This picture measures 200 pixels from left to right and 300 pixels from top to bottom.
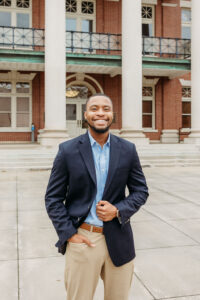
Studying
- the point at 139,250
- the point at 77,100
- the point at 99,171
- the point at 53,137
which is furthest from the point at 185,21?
the point at 99,171

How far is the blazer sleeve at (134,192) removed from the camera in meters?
1.92

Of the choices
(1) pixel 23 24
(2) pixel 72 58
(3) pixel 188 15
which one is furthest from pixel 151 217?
(3) pixel 188 15

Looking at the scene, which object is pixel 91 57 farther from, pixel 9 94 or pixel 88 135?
pixel 88 135

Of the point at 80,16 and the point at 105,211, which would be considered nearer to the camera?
the point at 105,211

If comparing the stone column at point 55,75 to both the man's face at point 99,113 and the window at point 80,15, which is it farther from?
the man's face at point 99,113

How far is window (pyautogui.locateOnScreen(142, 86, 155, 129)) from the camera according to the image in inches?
836

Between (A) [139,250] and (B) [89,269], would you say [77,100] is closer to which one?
(A) [139,250]

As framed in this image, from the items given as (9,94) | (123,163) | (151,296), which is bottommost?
(151,296)

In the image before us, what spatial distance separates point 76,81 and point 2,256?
16995 millimetres

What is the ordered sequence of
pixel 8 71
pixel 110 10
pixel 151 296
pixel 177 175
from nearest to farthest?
1. pixel 151 296
2. pixel 177 175
3. pixel 8 71
4. pixel 110 10

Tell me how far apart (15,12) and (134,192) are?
19.6 metres

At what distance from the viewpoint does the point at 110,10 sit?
20078mm

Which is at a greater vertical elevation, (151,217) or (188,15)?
(188,15)

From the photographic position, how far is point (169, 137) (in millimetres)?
21156
